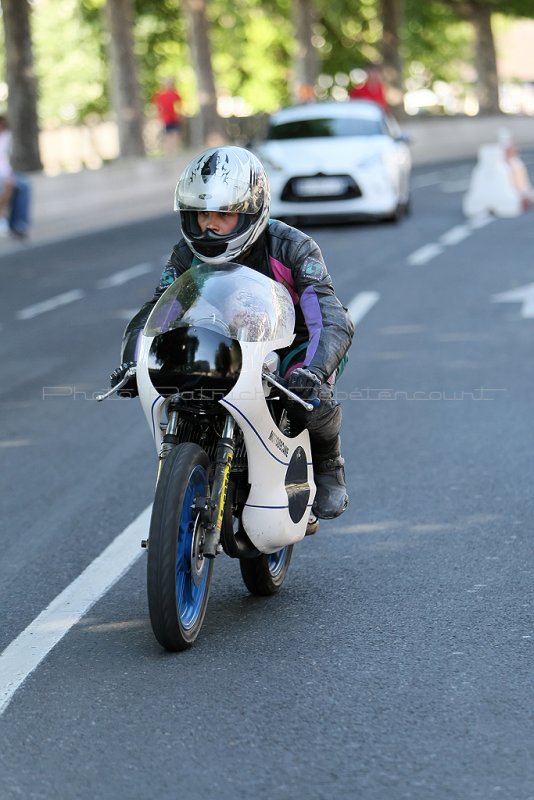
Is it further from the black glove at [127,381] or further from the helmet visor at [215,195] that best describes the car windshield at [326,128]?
the black glove at [127,381]

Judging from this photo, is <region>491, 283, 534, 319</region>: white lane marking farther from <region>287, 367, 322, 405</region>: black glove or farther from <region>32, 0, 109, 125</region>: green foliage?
<region>32, 0, 109, 125</region>: green foliage

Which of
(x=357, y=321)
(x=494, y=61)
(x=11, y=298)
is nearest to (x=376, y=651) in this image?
(x=357, y=321)

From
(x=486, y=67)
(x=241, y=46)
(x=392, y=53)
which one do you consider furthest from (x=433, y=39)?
(x=392, y=53)

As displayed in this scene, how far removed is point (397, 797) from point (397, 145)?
19.8 meters

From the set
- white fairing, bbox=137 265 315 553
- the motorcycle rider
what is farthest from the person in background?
white fairing, bbox=137 265 315 553

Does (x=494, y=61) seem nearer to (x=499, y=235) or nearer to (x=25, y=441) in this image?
(x=499, y=235)

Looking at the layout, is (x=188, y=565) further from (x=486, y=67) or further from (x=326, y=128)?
(x=486, y=67)

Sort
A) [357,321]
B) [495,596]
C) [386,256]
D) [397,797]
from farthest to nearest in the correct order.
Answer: [386,256] → [357,321] → [495,596] → [397,797]

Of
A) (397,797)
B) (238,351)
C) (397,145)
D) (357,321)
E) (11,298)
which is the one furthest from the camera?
(397,145)

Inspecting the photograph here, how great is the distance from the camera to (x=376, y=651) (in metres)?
4.90

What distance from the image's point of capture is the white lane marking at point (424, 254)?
17594mm

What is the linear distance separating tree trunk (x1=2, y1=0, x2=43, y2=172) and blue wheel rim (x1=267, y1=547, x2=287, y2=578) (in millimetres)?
25003

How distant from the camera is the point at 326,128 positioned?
23.0 m

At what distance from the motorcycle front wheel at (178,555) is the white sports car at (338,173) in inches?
668
